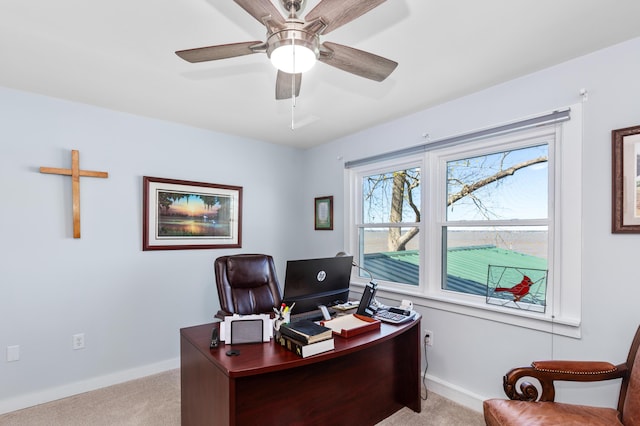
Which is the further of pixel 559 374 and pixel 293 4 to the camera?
pixel 559 374

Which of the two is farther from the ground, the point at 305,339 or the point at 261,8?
the point at 261,8

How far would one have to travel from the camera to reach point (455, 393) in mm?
2457

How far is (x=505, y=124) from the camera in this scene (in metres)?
2.25

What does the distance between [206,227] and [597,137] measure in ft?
10.3

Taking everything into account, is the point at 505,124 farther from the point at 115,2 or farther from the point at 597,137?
the point at 115,2

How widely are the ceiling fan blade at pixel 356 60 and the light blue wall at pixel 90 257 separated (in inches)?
87.4

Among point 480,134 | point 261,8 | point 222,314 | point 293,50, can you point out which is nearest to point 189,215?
point 222,314

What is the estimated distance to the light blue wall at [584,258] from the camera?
178 cm

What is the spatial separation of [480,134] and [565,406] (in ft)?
5.62

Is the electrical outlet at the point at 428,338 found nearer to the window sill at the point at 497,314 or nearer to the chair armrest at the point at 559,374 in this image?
the window sill at the point at 497,314

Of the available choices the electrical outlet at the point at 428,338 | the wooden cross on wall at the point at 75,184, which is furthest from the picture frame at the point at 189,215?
the electrical outlet at the point at 428,338

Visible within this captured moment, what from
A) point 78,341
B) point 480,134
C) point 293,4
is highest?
point 293,4

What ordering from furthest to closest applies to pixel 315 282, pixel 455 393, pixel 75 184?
pixel 75 184, pixel 455 393, pixel 315 282

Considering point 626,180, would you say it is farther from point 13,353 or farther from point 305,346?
point 13,353
